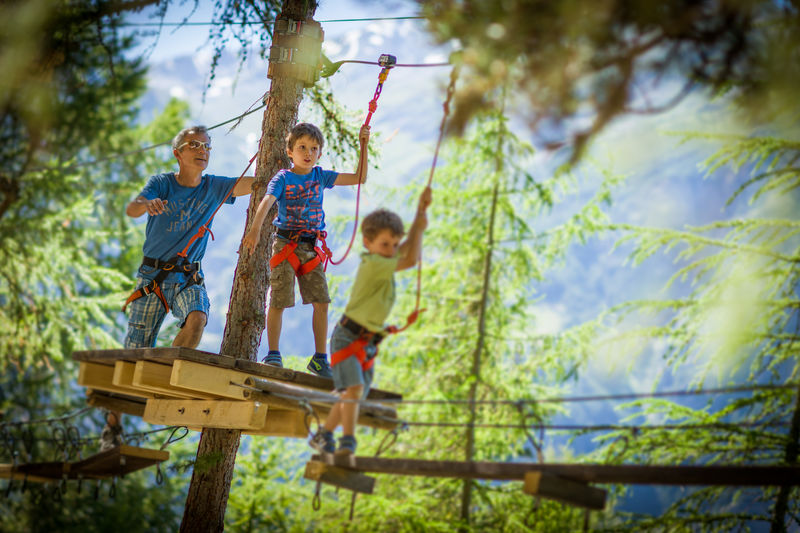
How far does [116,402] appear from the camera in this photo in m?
6.72

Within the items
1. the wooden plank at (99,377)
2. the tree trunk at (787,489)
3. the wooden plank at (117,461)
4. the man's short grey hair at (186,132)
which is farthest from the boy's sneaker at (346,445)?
the tree trunk at (787,489)

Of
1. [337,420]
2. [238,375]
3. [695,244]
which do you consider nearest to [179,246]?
[238,375]

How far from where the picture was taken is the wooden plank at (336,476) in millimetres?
3584

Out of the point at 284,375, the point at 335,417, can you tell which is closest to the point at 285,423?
the point at 284,375

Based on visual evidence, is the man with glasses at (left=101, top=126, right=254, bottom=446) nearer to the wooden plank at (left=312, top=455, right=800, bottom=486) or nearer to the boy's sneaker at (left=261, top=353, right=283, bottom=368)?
the boy's sneaker at (left=261, top=353, right=283, bottom=368)

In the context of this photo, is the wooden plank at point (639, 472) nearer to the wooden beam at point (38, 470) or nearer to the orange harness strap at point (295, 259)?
the orange harness strap at point (295, 259)

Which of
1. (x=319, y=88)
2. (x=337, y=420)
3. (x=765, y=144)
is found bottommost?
(x=337, y=420)

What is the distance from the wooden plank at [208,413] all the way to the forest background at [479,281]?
0.50 m

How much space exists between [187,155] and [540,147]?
3.00 metres

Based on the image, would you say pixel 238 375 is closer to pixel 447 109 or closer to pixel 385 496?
pixel 447 109

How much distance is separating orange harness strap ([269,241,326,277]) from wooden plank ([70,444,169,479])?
198 centimetres

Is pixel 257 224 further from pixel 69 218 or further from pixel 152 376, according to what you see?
pixel 69 218

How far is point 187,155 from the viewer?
5.48 metres

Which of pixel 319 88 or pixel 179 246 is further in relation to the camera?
pixel 319 88
